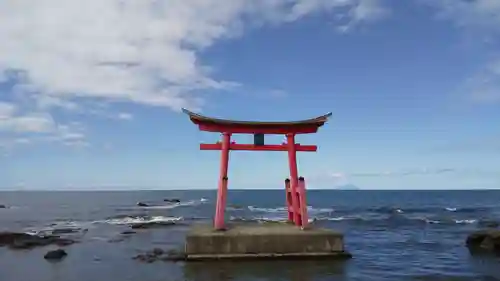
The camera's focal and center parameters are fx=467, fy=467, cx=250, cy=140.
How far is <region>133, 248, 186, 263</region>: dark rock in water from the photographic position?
18.8 m

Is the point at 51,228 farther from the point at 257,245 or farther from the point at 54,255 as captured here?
the point at 257,245

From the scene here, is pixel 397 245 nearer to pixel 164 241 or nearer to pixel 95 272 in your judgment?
pixel 164 241

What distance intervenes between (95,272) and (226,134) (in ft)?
23.9

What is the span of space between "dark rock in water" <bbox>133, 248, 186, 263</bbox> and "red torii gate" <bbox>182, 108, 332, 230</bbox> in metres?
2.04

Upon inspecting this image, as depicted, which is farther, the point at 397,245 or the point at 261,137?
the point at 397,245

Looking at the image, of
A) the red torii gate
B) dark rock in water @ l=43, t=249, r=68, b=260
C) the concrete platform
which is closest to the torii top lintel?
the red torii gate

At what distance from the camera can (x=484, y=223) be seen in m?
40.0

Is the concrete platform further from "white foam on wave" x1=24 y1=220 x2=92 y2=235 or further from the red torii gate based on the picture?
"white foam on wave" x1=24 y1=220 x2=92 y2=235

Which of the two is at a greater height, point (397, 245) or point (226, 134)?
point (226, 134)

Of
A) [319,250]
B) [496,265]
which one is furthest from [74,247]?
[496,265]

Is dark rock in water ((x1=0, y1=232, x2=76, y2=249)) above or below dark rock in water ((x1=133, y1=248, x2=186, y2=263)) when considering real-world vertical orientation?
above

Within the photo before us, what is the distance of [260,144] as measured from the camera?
19656 millimetres

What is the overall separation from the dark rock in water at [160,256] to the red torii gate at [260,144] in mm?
2037

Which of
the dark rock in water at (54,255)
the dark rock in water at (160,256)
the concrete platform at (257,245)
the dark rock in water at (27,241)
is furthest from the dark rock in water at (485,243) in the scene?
the dark rock in water at (27,241)
